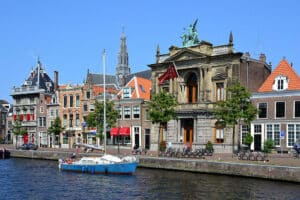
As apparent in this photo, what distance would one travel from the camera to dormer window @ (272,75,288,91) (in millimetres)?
57062

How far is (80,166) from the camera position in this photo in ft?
166

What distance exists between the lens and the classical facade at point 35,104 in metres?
89.7

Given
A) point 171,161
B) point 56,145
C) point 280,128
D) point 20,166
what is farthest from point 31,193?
point 56,145

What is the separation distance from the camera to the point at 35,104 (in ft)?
299

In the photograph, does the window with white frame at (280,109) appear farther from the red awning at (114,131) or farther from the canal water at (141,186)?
the red awning at (114,131)

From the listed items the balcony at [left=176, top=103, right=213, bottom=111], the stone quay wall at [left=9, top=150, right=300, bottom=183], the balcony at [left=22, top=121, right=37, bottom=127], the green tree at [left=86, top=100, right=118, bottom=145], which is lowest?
the stone quay wall at [left=9, top=150, right=300, bottom=183]

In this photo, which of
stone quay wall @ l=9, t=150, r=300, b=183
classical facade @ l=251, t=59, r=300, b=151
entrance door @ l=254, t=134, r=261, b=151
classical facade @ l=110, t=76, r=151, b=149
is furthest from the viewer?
classical facade @ l=110, t=76, r=151, b=149

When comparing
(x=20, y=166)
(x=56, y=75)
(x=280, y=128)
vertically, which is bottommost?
(x=20, y=166)

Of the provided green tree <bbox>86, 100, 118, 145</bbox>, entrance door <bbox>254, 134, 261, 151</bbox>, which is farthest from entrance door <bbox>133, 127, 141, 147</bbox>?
entrance door <bbox>254, 134, 261, 151</bbox>

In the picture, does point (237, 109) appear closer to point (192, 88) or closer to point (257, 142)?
point (257, 142)

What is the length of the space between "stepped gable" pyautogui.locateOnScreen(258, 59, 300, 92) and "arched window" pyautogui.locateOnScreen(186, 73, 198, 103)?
1034 cm

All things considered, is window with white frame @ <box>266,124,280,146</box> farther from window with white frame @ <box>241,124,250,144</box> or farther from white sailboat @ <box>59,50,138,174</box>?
white sailboat @ <box>59,50,138,174</box>

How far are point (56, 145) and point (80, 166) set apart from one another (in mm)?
36526

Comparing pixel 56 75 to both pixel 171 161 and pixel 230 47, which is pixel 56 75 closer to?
pixel 230 47
